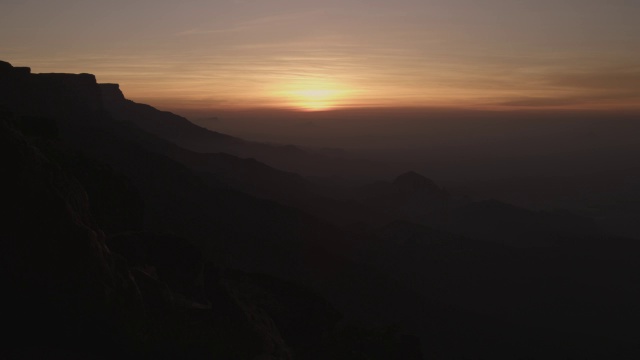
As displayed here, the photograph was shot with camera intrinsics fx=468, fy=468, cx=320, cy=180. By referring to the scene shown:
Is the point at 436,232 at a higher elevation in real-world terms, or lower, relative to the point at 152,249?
lower

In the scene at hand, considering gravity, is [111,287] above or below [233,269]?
above

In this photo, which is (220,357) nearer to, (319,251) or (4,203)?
(4,203)

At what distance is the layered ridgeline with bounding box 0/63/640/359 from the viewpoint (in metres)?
21.2

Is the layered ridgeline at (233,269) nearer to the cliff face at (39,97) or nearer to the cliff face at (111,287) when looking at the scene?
the cliff face at (111,287)

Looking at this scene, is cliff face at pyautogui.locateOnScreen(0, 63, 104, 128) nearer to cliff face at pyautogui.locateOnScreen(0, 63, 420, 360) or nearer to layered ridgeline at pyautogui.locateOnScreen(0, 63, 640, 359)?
layered ridgeline at pyautogui.locateOnScreen(0, 63, 640, 359)

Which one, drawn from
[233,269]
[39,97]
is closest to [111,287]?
[233,269]

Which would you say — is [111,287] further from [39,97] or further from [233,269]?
[39,97]

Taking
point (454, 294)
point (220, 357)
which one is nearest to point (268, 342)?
point (220, 357)

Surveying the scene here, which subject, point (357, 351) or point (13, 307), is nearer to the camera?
point (13, 307)

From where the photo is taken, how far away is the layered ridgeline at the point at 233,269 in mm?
21172

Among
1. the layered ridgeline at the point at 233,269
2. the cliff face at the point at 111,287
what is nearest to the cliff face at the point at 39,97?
the layered ridgeline at the point at 233,269

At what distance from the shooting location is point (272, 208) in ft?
360

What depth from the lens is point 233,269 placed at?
4566 centimetres

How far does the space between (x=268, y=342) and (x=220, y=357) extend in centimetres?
437
